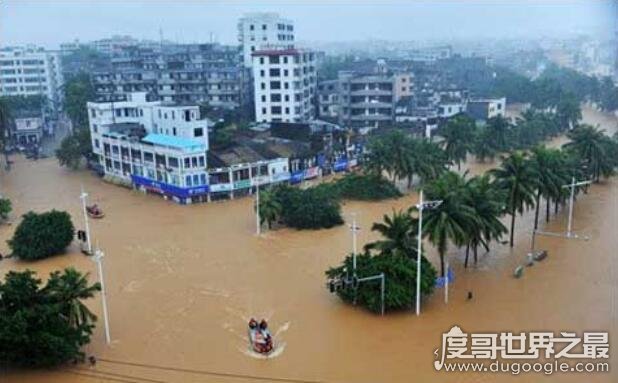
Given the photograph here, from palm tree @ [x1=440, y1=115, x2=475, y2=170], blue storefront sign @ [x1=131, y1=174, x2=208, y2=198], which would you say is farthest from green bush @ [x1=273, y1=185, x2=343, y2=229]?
palm tree @ [x1=440, y1=115, x2=475, y2=170]

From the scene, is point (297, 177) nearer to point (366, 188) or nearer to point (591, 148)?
point (366, 188)

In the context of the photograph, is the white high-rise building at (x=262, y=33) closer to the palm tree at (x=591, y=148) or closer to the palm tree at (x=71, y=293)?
the palm tree at (x=591, y=148)

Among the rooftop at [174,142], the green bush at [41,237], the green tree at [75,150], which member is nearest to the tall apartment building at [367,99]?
the rooftop at [174,142]

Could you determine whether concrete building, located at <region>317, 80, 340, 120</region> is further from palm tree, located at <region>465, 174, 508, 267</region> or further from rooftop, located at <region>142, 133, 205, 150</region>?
palm tree, located at <region>465, 174, 508, 267</region>

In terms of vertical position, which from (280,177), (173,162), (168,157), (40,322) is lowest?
(280,177)

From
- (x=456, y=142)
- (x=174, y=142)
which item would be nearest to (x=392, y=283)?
(x=174, y=142)
